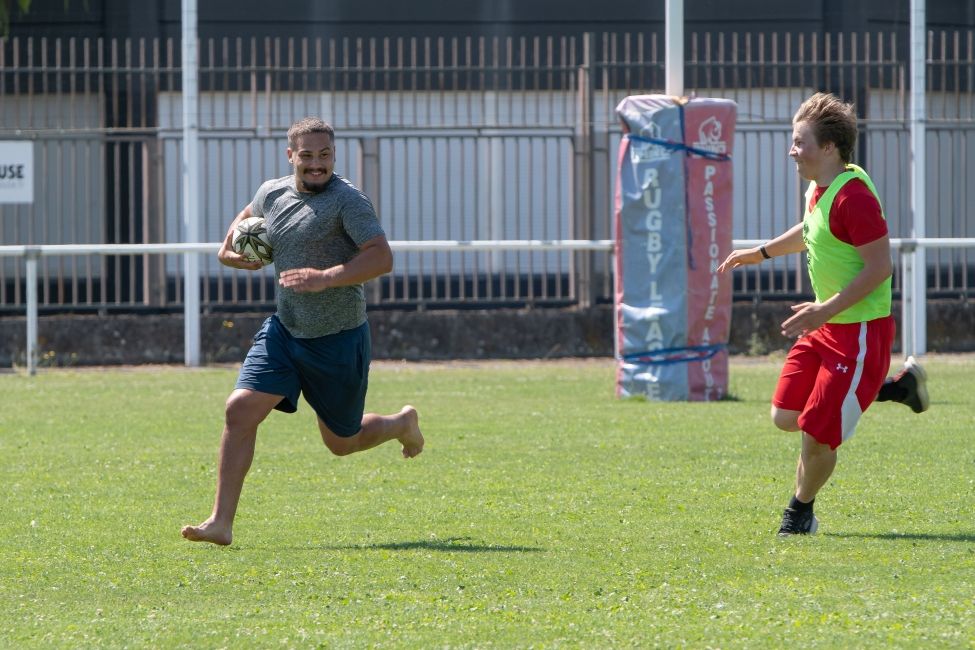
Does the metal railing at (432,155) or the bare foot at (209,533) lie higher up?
the metal railing at (432,155)

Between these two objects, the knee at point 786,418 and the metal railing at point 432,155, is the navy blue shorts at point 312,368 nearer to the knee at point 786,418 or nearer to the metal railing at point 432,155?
the knee at point 786,418

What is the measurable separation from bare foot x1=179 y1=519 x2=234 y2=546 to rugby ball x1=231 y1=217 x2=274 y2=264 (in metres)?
1.10

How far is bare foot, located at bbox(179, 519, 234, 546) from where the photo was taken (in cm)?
627

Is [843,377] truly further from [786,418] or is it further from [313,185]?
[313,185]

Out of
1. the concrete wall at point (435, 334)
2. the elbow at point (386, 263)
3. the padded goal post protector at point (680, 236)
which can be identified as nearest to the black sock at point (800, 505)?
the elbow at point (386, 263)

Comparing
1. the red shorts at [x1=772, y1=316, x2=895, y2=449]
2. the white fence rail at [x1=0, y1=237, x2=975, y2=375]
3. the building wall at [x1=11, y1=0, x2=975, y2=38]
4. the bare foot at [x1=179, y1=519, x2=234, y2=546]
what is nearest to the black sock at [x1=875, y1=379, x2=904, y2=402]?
the red shorts at [x1=772, y1=316, x2=895, y2=449]

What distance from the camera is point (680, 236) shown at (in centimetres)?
1244

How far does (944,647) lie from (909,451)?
15.5ft

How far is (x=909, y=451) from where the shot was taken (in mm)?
9156

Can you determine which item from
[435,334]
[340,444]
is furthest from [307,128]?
[435,334]

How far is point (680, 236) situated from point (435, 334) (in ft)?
16.2

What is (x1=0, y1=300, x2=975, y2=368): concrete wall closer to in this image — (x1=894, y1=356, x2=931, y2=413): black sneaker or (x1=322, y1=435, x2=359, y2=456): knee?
(x1=894, y1=356, x2=931, y2=413): black sneaker

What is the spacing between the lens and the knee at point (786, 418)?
6.54 m

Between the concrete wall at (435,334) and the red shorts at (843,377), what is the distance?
34.3ft
